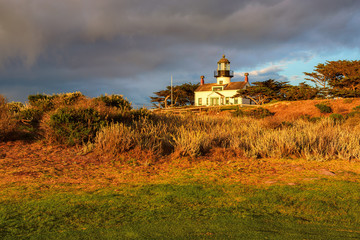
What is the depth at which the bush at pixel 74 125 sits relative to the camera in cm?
1056

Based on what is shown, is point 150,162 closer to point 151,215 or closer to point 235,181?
point 235,181

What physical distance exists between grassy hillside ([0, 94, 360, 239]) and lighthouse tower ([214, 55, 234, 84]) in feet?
184

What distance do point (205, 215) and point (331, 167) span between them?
5.59 meters

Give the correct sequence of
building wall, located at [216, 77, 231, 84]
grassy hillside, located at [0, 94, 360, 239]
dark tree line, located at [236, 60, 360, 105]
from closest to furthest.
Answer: grassy hillside, located at [0, 94, 360, 239]
dark tree line, located at [236, 60, 360, 105]
building wall, located at [216, 77, 231, 84]

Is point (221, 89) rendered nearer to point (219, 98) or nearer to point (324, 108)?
point (219, 98)

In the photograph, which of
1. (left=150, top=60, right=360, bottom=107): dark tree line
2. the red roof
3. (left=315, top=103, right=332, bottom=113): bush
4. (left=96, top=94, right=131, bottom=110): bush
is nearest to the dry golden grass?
(left=96, top=94, right=131, bottom=110): bush

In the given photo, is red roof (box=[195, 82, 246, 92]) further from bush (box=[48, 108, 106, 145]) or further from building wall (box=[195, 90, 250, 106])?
bush (box=[48, 108, 106, 145])

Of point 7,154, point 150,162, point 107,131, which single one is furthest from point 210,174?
point 7,154

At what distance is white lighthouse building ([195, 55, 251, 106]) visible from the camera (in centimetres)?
6234

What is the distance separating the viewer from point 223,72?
6769cm

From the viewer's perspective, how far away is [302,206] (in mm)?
4484

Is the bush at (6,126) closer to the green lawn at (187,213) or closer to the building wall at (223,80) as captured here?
the green lawn at (187,213)

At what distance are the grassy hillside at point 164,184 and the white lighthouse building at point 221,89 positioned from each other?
50.6m

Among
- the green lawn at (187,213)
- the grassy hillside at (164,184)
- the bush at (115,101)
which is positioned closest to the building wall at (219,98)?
the bush at (115,101)
